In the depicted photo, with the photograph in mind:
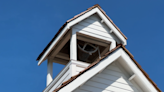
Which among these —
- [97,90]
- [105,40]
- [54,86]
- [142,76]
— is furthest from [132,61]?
[54,86]

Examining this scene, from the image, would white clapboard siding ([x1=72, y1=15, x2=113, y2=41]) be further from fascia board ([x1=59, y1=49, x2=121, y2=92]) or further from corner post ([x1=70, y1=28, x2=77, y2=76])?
fascia board ([x1=59, y1=49, x2=121, y2=92])

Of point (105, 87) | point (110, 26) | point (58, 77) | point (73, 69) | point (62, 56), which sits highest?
point (62, 56)

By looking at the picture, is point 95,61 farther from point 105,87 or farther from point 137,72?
point 137,72

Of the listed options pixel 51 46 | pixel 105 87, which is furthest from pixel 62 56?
pixel 105 87

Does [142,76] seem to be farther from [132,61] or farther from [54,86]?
[54,86]

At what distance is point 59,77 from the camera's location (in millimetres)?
12523

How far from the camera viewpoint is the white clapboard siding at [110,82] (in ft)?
35.7

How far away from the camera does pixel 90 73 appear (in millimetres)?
10516

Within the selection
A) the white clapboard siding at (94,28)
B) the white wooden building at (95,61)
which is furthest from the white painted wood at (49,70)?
the white clapboard siding at (94,28)

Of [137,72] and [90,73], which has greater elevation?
[90,73]

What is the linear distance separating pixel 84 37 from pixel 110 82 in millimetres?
2892

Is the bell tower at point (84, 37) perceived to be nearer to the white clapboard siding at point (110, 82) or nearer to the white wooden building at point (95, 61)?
the white wooden building at point (95, 61)

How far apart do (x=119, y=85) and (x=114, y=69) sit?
0.64 metres

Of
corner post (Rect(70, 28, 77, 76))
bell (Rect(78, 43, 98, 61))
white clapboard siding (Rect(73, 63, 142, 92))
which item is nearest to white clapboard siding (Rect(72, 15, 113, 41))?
corner post (Rect(70, 28, 77, 76))
